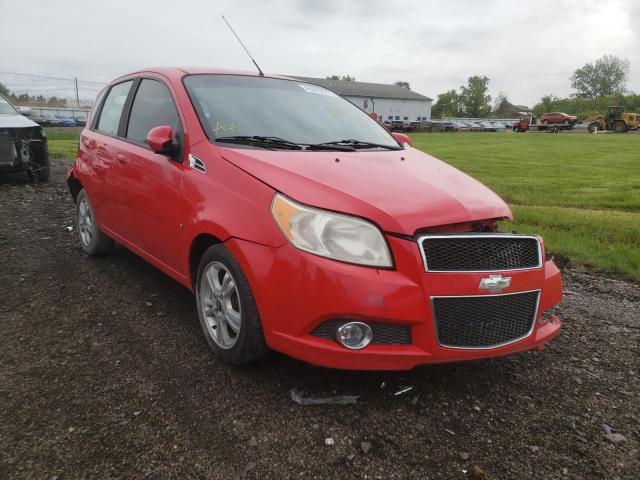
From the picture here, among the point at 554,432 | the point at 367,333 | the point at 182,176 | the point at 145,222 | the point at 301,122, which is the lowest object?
the point at 554,432

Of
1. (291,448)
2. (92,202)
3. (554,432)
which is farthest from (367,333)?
(92,202)

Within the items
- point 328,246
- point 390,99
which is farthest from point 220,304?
point 390,99

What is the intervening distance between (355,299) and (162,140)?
172cm

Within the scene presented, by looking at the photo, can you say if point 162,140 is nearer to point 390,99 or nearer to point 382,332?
point 382,332

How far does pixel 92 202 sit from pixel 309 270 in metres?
3.12

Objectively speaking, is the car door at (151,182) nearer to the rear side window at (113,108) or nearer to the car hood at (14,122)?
→ the rear side window at (113,108)

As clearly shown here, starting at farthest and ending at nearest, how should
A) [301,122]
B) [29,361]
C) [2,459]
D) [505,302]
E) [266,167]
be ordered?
[301,122] < [29,361] < [266,167] < [505,302] < [2,459]

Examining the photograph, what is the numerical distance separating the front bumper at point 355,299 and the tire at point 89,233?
280 cm

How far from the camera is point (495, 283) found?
2.42 m

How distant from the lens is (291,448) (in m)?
2.22

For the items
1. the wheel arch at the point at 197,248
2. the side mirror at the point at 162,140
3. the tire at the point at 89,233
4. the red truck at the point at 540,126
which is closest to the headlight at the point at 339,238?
the wheel arch at the point at 197,248

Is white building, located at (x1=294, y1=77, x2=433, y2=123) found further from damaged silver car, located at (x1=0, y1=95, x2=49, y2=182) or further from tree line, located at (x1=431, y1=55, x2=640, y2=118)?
damaged silver car, located at (x1=0, y1=95, x2=49, y2=182)

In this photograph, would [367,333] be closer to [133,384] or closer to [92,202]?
[133,384]

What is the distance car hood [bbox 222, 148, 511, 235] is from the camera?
94.0 inches
